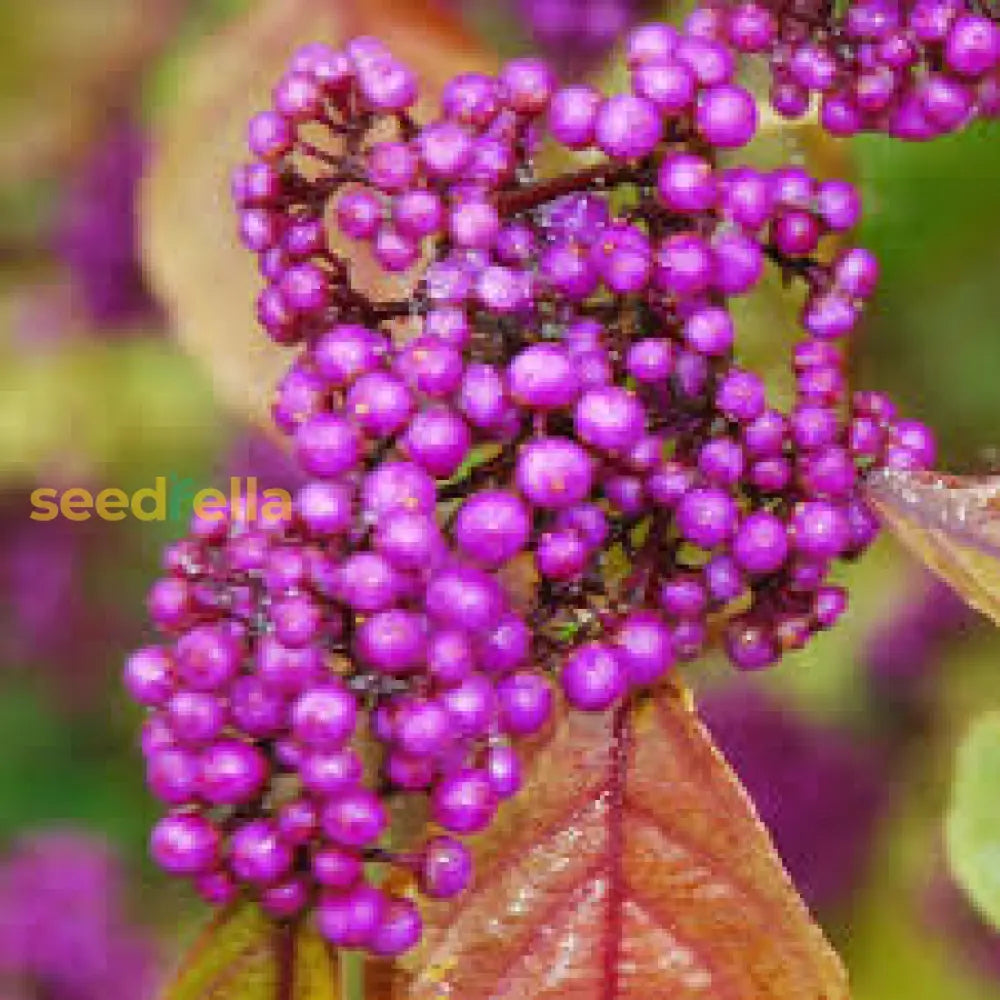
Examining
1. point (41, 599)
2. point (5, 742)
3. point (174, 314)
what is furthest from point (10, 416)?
point (174, 314)

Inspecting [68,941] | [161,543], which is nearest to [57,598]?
[161,543]

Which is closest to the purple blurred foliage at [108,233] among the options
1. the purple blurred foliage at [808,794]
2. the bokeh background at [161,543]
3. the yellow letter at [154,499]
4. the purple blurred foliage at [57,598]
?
the bokeh background at [161,543]

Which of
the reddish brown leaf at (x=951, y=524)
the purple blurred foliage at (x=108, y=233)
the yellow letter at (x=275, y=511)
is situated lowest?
the yellow letter at (x=275, y=511)

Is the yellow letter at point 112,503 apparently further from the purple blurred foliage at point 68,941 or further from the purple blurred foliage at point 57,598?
the purple blurred foliage at point 68,941

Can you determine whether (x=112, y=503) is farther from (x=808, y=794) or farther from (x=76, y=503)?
(x=808, y=794)

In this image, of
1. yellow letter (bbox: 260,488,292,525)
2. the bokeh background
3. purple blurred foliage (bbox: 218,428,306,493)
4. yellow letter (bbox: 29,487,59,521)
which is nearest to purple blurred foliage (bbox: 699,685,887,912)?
the bokeh background

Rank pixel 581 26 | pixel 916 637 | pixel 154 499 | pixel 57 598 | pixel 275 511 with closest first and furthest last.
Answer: pixel 275 511
pixel 581 26
pixel 916 637
pixel 154 499
pixel 57 598
